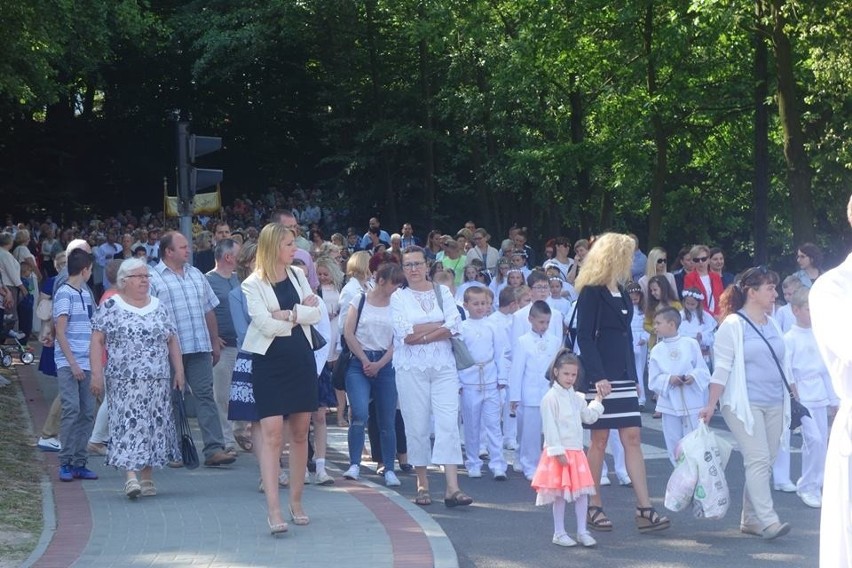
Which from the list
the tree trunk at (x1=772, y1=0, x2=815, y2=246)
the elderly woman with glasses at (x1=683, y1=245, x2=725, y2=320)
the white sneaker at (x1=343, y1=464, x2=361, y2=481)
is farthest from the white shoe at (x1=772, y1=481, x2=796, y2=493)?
the tree trunk at (x1=772, y1=0, x2=815, y2=246)

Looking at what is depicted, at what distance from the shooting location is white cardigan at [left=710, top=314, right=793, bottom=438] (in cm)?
858

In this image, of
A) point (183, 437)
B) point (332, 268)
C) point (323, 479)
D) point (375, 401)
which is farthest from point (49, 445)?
point (332, 268)

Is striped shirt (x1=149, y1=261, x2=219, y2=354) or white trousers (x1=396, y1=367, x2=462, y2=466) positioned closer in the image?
white trousers (x1=396, y1=367, x2=462, y2=466)

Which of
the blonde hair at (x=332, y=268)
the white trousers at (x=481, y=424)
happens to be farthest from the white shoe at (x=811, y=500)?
the blonde hair at (x=332, y=268)

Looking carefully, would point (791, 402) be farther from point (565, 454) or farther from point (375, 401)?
point (375, 401)

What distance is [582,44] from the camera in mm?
27281

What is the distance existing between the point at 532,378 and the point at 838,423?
6606 mm

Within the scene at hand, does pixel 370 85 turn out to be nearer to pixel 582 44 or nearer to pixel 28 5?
pixel 582 44

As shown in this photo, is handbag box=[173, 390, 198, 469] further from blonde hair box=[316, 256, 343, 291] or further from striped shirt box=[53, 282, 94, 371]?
blonde hair box=[316, 256, 343, 291]

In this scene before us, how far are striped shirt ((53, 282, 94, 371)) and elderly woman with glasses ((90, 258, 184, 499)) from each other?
0.87 metres

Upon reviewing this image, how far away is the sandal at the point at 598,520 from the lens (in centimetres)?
895

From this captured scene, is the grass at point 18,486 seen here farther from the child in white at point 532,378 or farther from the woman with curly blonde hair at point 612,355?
the child in white at point 532,378

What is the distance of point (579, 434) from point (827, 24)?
16.0 m

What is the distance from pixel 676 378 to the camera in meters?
10.3
